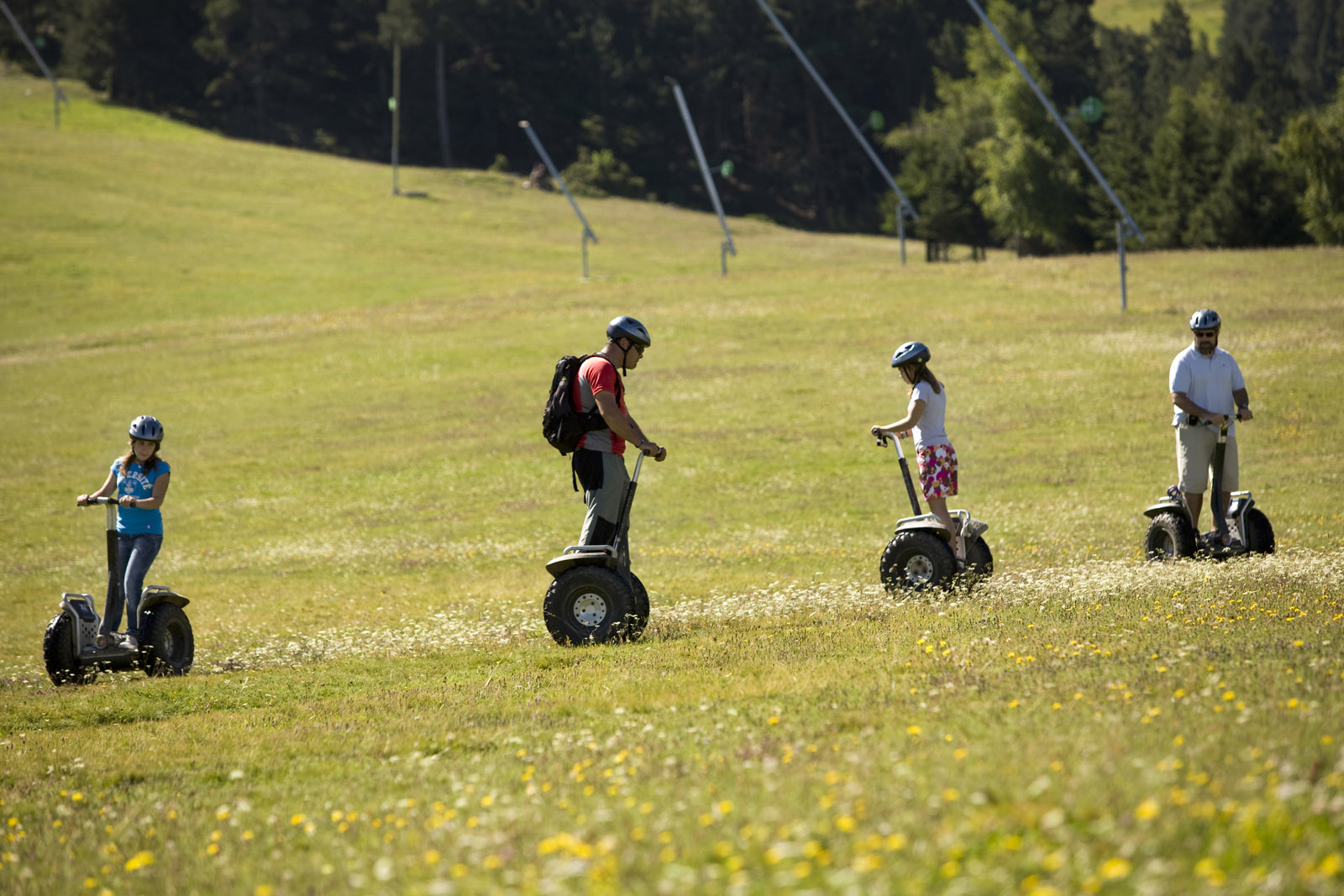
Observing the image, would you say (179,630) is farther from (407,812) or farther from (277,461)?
(277,461)

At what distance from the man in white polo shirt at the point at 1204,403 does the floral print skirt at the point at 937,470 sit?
8.90ft

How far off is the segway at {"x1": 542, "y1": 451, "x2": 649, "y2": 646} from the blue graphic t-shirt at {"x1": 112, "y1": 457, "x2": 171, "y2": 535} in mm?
4391

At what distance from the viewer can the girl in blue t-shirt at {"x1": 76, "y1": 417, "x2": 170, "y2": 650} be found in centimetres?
1240

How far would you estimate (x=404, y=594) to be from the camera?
17422mm

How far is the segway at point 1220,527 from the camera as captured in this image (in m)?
13.2

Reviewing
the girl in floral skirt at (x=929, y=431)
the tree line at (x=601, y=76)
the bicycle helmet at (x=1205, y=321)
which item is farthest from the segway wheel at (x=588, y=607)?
the tree line at (x=601, y=76)

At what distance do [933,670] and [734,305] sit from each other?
4082 cm

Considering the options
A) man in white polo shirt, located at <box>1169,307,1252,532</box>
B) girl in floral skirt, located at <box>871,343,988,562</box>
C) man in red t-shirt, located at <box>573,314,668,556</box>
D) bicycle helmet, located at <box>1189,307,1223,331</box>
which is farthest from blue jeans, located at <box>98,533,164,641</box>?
bicycle helmet, located at <box>1189,307,1223,331</box>

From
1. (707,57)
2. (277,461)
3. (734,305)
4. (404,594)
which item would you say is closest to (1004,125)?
(734,305)

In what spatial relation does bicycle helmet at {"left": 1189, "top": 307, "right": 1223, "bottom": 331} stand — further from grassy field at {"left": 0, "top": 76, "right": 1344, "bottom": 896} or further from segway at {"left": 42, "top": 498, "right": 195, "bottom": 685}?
segway at {"left": 42, "top": 498, "right": 195, "bottom": 685}

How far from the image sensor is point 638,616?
37.1 feet

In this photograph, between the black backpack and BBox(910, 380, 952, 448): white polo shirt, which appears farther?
BBox(910, 380, 952, 448): white polo shirt

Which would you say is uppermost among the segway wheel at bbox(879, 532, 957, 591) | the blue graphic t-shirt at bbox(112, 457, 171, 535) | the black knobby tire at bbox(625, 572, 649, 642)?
the blue graphic t-shirt at bbox(112, 457, 171, 535)

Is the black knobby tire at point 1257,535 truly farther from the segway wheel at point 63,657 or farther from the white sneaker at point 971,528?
the segway wheel at point 63,657
